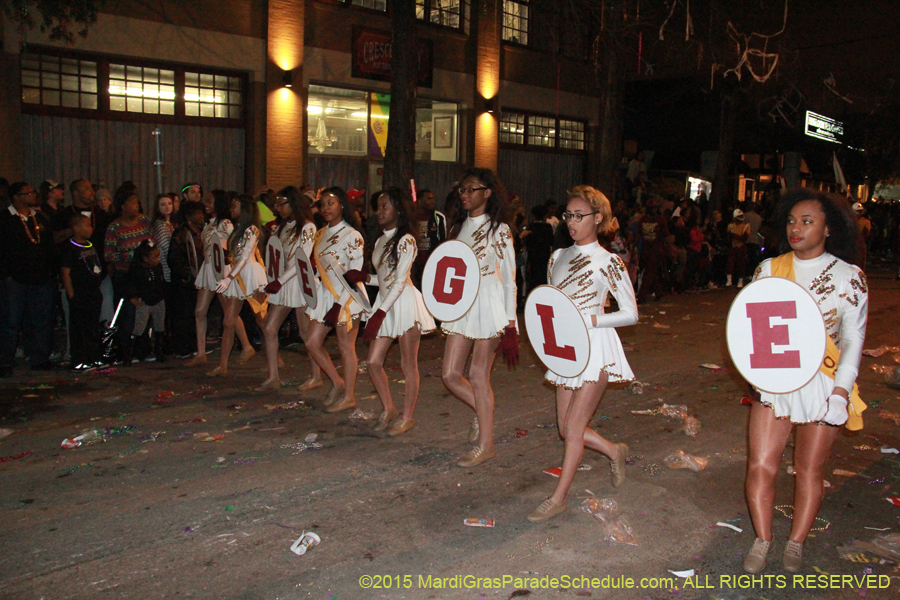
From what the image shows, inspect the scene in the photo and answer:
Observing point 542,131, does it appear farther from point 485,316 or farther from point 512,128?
point 485,316

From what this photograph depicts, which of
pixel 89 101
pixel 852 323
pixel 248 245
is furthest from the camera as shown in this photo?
pixel 89 101

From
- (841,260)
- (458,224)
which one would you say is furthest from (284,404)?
(841,260)

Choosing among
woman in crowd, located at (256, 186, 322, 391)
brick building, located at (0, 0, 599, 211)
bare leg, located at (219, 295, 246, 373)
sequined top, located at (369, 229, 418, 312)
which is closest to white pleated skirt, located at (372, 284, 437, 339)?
sequined top, located at (369, 229, 418, 312)

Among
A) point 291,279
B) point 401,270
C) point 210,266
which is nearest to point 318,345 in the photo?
point 291,279

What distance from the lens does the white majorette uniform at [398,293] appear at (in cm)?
602

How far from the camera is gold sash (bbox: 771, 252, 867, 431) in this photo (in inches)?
154

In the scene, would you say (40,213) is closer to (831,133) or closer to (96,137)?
(96,137)

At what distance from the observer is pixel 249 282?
27.4ft

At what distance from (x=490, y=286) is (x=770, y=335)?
7.12ft

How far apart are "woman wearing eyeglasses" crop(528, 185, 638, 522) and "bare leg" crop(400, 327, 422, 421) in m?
1.77

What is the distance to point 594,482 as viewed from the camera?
5.37 metres

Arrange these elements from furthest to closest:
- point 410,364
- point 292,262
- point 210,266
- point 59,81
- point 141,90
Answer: point 141,90, point 59,81, point 210,266, point 292,262, point 410,364

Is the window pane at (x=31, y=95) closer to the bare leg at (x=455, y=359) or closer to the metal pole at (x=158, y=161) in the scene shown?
the metal pole at (x=158, y=161)

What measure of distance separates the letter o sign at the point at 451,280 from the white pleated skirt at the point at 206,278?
3.70 metres
